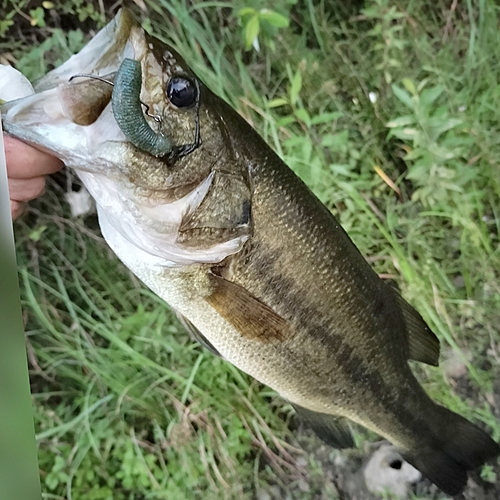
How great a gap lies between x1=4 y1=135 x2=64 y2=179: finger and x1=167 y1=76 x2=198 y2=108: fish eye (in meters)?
0.23

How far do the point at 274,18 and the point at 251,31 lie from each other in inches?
1.9

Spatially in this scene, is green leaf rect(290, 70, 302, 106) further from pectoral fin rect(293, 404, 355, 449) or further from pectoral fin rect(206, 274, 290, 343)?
pectoral fin rect(293, 404, 355, 449)

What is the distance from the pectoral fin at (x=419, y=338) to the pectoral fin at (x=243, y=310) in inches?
10.1

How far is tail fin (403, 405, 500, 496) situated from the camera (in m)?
0.95

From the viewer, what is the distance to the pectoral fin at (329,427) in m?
0.94

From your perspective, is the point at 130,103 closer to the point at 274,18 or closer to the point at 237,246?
the point at 237,246

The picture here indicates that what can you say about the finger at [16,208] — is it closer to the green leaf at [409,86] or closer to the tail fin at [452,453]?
the green leaf at [409,86]

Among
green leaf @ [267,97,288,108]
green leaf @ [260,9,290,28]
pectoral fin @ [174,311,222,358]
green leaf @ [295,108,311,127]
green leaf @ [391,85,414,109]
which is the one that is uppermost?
green leaf @ [260,9,290,28]

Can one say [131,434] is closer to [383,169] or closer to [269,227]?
[269,227]

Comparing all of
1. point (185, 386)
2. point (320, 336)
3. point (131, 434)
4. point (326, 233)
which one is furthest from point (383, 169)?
point (131, 434)

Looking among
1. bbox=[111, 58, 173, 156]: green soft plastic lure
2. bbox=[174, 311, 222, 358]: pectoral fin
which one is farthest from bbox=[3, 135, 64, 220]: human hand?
bbox=[174, 311, 222, 358]: pectoral fin

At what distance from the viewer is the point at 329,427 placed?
3.11 ft

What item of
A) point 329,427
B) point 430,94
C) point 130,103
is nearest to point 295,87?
point 430,94

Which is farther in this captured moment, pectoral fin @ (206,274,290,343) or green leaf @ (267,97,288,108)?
green leaf @ (267,97,288,108)
